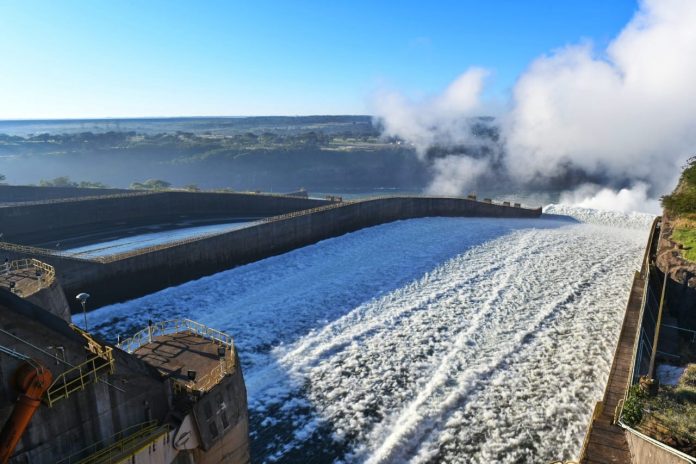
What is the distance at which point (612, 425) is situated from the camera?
11039 millimetres

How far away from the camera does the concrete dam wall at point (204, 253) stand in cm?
2083

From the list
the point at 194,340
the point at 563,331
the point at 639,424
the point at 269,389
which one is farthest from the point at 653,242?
the point at 194,340

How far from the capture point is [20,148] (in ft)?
414

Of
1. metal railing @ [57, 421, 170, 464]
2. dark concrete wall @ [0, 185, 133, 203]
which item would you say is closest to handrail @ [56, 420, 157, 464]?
metal railing @ [57, 421, 170, 464]

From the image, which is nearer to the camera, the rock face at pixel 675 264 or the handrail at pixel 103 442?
the handrail at pixel 103 442

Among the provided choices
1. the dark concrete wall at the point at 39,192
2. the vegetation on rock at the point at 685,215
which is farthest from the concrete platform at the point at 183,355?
the dark concrete wall at the point at 39,192

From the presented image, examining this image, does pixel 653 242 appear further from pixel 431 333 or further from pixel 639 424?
pixel 639 424

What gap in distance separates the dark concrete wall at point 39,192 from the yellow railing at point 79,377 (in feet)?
128

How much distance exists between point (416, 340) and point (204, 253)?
12.6 m

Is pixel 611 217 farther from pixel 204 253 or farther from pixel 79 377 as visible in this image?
pixel 79 377

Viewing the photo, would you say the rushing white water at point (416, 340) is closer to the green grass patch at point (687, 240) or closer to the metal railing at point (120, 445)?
the green grass patch at point (687, 240)

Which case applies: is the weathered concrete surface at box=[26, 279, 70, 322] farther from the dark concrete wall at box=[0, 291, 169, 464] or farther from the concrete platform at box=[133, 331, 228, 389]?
A: the dark concrete wall at box=[0, 291, 169, 464]

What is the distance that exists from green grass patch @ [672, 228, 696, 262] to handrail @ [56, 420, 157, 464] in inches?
838

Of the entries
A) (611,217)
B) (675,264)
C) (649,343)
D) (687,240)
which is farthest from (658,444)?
(611,217)
